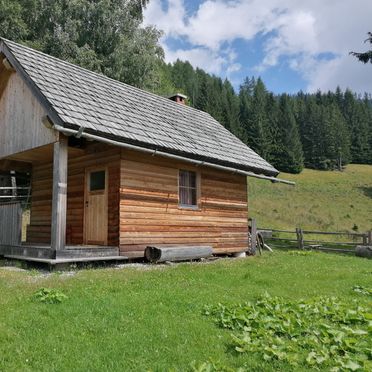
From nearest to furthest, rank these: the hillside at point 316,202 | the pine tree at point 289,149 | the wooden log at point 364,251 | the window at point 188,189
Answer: the window at point 188,189 → the wooden log at point 364,251 → the hillside at point 316,202 → the pine tree at point 289,149

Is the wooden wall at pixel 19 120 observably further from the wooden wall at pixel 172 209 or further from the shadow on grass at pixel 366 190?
the shadow on grass at pixel 366 190

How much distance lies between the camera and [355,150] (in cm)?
9088

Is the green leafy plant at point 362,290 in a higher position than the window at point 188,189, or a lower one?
lower

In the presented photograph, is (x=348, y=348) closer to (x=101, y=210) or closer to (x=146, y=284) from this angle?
(x=146, y=284)

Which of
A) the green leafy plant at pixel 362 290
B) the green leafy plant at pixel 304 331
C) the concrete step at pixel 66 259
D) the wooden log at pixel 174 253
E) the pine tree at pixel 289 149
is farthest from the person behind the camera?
the pine tree at pixel 289 149

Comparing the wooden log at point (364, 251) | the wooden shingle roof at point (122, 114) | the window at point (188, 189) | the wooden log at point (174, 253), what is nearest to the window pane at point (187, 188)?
the window at point (188, 189)

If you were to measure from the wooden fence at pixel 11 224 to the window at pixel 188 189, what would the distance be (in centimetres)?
484

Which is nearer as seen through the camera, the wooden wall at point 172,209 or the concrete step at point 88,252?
the concrete step at point 88,252

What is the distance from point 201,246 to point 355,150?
285 feet

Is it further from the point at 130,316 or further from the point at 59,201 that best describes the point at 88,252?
the point at 130,316

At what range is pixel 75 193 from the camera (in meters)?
12.7

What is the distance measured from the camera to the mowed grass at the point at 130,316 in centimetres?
429

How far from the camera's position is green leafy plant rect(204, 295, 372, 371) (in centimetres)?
426

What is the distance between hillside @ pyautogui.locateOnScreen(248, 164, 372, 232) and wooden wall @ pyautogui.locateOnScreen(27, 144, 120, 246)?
22811 millimetres
